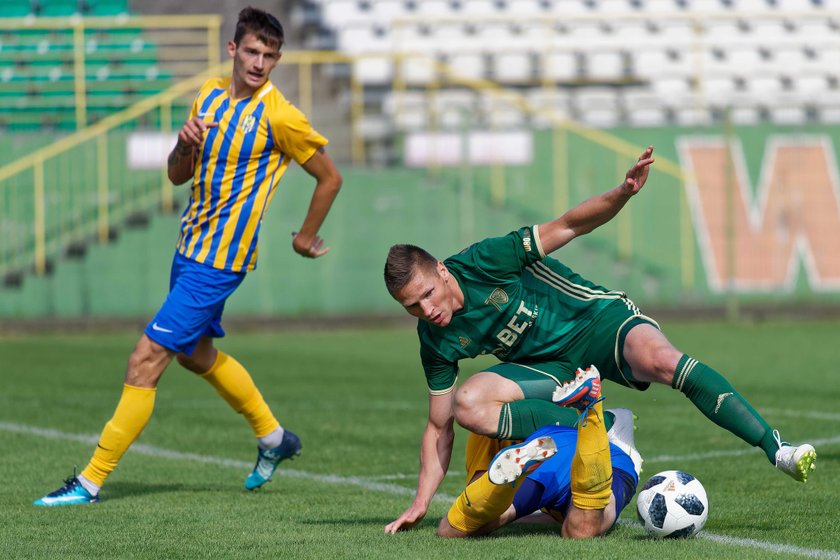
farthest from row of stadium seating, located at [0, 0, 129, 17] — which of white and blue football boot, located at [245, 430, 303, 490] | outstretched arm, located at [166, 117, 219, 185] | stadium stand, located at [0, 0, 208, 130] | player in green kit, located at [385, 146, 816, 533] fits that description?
player in green kit, located at [385, 146, 816, 533]

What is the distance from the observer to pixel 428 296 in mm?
5008

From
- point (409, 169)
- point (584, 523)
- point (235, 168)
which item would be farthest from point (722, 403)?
point (409, 169)

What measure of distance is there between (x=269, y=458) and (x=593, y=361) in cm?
178

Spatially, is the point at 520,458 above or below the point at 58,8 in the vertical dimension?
below

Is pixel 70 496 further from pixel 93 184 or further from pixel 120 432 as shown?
pixel 93 184

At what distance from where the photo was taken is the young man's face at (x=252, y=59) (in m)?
6.16

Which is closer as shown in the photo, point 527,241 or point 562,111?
point 527,241

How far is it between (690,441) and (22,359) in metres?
7.94

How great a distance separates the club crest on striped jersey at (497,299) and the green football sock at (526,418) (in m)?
0.38

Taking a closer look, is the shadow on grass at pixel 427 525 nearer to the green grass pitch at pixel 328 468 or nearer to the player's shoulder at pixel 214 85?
the green grass pitch at pixel 328 468

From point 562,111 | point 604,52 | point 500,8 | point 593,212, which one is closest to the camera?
point 593,212

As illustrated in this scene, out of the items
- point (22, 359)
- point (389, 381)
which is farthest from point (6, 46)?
point (389, 381)

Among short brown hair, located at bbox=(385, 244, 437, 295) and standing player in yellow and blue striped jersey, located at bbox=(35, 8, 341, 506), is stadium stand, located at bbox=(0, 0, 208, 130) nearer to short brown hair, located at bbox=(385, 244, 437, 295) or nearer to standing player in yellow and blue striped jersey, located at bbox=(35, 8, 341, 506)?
standing player in yellow and blue striped jersey, located at bbox=(35, 8, 341, 506)

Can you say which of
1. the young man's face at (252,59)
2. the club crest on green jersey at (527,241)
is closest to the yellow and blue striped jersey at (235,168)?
the young man's face at (252,59)
